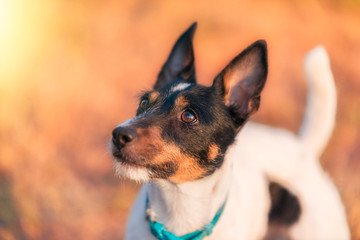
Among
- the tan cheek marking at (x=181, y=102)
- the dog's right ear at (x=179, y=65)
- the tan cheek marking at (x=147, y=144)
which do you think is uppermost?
the dog's right ear at (x=179, y=65)

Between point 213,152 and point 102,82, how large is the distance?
4.82 metres

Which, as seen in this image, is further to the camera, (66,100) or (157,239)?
(66,100)

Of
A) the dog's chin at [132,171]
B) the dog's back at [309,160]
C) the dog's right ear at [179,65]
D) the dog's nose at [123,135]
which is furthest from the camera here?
the dog's back at [309,160]

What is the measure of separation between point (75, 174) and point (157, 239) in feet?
9.18

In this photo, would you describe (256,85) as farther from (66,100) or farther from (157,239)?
(66,100)

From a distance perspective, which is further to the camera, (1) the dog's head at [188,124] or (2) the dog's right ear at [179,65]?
(2) the dog's right ear at [179,65]

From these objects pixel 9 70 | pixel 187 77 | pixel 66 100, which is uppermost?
pixel 187 77

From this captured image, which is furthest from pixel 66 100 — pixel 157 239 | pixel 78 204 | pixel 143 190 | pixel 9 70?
pixel 157 239

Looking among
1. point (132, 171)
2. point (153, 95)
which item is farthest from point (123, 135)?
point (153, 95)

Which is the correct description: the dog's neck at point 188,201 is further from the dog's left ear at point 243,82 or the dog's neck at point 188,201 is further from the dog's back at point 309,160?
the dog's back at point 309,160

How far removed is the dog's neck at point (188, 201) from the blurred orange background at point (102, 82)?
4.68 feet

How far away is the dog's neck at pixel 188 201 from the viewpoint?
9.64 ft

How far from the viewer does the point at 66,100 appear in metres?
6.86

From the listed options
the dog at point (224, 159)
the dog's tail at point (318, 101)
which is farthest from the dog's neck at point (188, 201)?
the dog's tail at point (318, 101)
